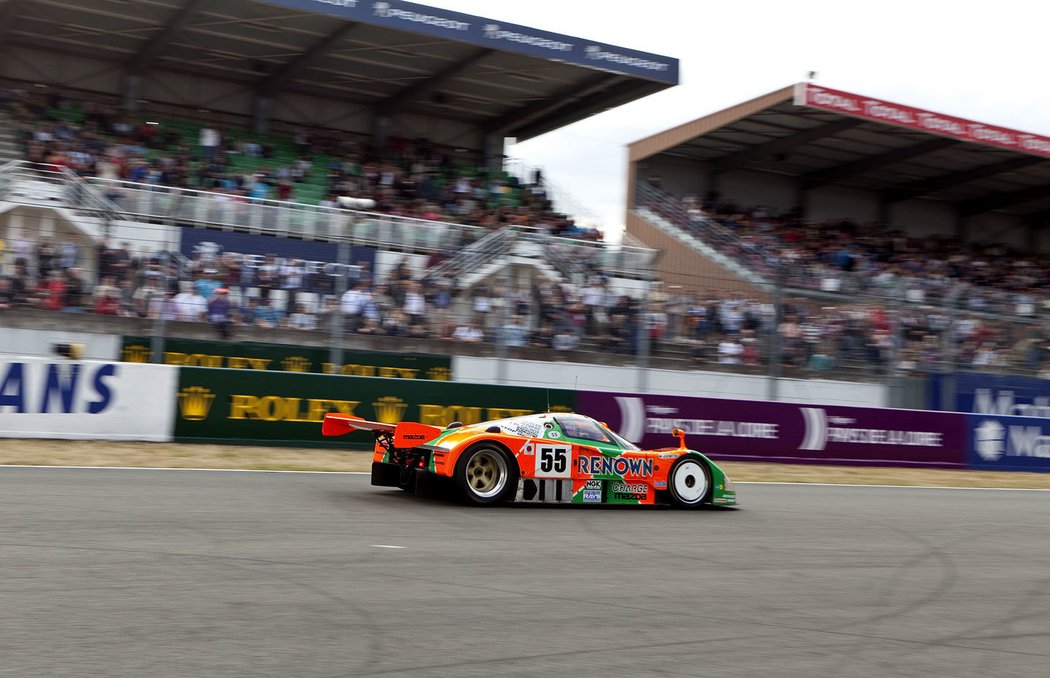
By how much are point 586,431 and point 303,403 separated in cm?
620

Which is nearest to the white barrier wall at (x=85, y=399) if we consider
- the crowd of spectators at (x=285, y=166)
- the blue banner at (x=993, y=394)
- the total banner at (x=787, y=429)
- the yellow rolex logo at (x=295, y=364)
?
the yellow rolex logo at (x=295, y=364)

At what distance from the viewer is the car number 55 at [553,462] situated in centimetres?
1029

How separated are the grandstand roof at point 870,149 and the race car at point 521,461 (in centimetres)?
2050

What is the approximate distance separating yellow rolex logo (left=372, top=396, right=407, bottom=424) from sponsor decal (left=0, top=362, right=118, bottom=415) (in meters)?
3.70

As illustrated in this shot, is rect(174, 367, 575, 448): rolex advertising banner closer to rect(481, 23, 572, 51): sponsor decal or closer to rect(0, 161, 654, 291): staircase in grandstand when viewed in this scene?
rect(0, 161, 654, 291): staircase in grandstand

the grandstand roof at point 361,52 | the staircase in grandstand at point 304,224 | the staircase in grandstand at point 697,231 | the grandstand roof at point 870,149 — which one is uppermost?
the grandstand roof at point 361,52

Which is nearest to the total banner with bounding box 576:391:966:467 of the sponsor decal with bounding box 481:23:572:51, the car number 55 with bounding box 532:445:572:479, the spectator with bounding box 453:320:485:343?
the spectator with bounding box 453:320:485:343

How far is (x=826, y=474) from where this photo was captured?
1727cm

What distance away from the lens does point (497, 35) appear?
91.7 ft

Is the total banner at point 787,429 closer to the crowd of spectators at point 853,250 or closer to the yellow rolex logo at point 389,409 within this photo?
the yellow rolex logo at point 389,409

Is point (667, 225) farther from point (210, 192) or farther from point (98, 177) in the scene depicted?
point (98, 177)

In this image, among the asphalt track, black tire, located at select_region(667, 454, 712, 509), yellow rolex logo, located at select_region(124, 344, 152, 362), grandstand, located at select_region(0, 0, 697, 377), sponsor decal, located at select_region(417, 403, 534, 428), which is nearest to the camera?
the asphalt track

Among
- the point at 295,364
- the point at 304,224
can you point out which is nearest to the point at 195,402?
the point at 295,364

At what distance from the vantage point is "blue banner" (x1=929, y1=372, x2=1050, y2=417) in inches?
834
